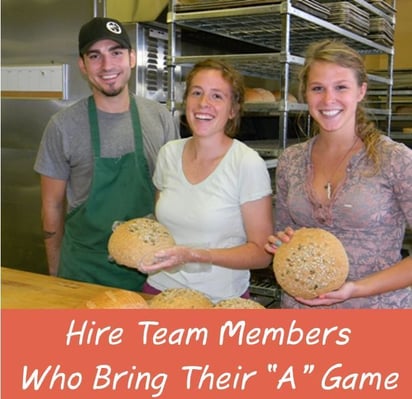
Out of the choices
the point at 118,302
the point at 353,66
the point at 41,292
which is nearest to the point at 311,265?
the point at 118,302

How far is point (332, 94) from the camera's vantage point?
1424 millimetres

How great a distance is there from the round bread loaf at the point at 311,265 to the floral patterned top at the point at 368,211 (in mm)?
200

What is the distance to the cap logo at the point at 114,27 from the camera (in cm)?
189

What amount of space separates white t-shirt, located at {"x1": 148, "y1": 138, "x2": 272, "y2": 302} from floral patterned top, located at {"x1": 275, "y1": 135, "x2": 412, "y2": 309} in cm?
14

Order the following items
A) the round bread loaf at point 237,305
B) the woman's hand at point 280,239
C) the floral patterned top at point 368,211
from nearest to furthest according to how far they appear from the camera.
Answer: the round bread loaf at point 237,305, the woman's hand at point 280,239, the floral patterned top at point 368,211

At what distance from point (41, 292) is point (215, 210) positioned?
0.54 m

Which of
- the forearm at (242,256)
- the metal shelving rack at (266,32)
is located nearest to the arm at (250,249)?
the forearm at (242,256)

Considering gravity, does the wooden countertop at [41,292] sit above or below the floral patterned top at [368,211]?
below

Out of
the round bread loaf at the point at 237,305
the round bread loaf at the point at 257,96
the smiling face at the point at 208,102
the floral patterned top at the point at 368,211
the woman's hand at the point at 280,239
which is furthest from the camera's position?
the round bread loaf at the point at 257,96

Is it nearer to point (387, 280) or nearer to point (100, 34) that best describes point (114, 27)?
point (100, 34)

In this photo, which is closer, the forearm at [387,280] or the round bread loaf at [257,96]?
the forearm at [387,280]

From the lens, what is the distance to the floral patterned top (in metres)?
1.40

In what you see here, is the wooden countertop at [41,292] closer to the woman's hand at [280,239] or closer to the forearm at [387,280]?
the woman's hand at [280,239]

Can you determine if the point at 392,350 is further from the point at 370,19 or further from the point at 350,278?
the point at 370,19
